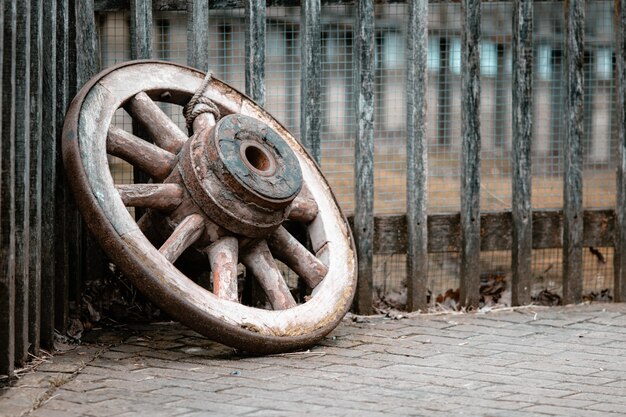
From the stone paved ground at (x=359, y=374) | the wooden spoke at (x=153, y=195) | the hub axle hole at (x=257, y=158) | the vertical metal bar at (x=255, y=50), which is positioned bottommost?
the stone paved ground at (x=359, y=374)

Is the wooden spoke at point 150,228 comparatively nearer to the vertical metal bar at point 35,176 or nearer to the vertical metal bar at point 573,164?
the vertical metal bar at point 35,176

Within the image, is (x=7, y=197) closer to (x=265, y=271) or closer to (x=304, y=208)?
(x=265, y=271)

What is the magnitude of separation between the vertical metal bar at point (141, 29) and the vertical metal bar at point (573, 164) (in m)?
2.34

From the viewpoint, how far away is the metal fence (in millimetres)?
4277

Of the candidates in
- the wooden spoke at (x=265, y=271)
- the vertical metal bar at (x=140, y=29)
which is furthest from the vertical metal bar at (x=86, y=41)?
the wooden spoke at (x=265, y=271)

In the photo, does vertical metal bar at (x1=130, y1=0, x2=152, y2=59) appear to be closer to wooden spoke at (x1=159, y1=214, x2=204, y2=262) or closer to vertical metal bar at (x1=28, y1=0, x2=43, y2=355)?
vertical metal bar at (x1=28, y1=0, x2=43, y2=355)

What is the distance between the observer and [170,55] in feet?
22.0

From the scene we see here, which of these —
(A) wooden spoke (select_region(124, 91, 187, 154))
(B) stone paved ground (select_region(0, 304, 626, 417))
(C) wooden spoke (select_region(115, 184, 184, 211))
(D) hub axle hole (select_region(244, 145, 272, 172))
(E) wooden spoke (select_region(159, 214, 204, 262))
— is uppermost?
(A) wooden spoke (select_region(124, 91, 187, 154))

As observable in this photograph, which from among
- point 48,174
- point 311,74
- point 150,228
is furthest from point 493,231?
point 48,174

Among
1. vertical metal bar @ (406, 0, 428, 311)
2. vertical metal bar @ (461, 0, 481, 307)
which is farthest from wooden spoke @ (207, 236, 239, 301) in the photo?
vertical metal bar @ (461, 0, 481, 307)

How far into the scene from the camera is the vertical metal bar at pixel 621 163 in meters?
5.88

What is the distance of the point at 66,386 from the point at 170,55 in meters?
3.26

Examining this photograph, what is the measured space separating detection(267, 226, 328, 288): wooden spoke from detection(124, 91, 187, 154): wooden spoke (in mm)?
641

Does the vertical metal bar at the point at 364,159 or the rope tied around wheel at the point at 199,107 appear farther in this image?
the vertical metal bar at the point at 364,159
